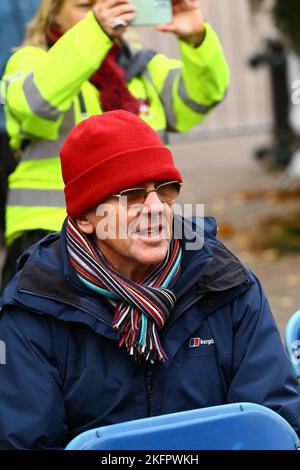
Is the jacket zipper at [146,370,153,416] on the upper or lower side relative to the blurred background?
upper

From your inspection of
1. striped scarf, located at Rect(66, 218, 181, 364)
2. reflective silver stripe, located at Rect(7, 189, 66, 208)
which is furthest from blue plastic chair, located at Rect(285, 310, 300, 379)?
reflective silver stripe, located at Rect(7, 189, 66, 208)

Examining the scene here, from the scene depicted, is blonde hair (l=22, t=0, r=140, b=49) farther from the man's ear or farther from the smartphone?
the man's ear

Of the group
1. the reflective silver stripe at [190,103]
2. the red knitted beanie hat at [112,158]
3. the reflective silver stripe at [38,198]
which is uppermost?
the red knitted beanie hat at [112,158]

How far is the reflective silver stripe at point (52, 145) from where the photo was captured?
4086 mm

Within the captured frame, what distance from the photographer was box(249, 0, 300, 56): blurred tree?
741cm

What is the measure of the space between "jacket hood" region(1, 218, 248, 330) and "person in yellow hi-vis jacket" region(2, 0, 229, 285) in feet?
3.02

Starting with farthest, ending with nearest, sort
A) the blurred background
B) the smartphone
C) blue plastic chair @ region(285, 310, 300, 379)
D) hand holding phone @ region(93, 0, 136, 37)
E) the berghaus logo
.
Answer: the blurred background, the smartphone, hand holding phone @ region(93, 0, 136, 37), blue plastic chair @ region(285, 310, 300, 379), the berghaus logo

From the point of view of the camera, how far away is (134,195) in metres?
2.90

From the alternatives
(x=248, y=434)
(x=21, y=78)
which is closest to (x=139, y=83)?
(x=21, y=78)

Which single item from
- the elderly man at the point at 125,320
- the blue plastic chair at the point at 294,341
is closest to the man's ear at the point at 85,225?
the elderly man at the point at 125,320

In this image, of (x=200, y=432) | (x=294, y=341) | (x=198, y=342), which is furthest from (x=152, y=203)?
(x=294, y=341)

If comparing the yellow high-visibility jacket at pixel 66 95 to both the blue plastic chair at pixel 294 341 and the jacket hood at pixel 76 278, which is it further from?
the blue plastic chair at pixel 294 341

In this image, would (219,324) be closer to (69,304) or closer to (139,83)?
(69,304)

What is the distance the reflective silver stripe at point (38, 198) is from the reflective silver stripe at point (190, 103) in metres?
0.61
